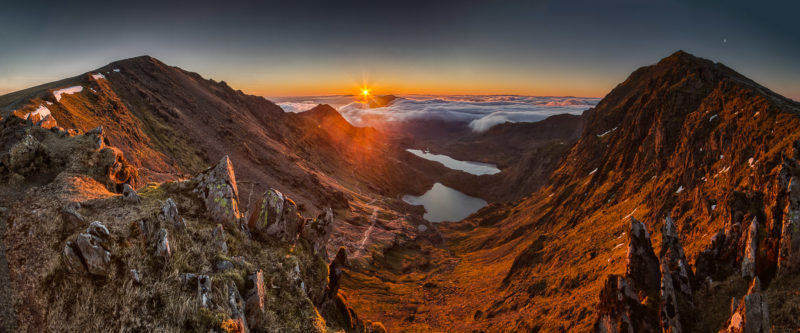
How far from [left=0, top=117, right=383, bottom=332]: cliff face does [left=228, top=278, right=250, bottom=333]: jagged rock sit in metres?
0.04

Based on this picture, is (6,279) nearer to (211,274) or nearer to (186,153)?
(211,274)

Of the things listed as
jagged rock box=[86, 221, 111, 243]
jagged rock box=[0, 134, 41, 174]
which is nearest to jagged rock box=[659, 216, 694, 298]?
jagged rock box=[86, 221, 111, 243]

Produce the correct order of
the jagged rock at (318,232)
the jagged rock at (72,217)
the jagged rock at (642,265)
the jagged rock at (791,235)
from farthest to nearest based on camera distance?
1. the jagged rock at (642,265)
2. the jagged rock at (318,232)
3. the jagged rock at (791,235)
4. the jagged rock at (72,217)

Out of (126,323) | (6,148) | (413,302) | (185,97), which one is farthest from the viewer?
(185,97)

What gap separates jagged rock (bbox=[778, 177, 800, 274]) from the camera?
17.5m

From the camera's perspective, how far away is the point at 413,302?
69.4 metres

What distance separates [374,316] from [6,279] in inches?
2246

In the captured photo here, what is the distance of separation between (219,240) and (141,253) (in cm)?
287

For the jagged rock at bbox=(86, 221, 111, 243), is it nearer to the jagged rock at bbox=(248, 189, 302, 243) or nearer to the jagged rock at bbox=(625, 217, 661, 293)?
the jagged rock at bbox=(248, 189, 302, 243)

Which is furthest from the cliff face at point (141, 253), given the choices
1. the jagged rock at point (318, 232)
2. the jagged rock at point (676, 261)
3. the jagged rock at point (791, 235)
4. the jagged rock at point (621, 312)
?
the jagged rock at point (791, 235)

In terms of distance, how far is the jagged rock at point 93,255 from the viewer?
1037 centimetres

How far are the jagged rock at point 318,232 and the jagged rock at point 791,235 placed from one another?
90.3 feet

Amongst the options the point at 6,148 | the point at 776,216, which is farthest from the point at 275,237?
the point at 776,216

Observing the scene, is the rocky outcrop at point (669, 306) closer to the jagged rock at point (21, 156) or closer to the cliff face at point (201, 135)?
the jagged rock at point (21, 156)
